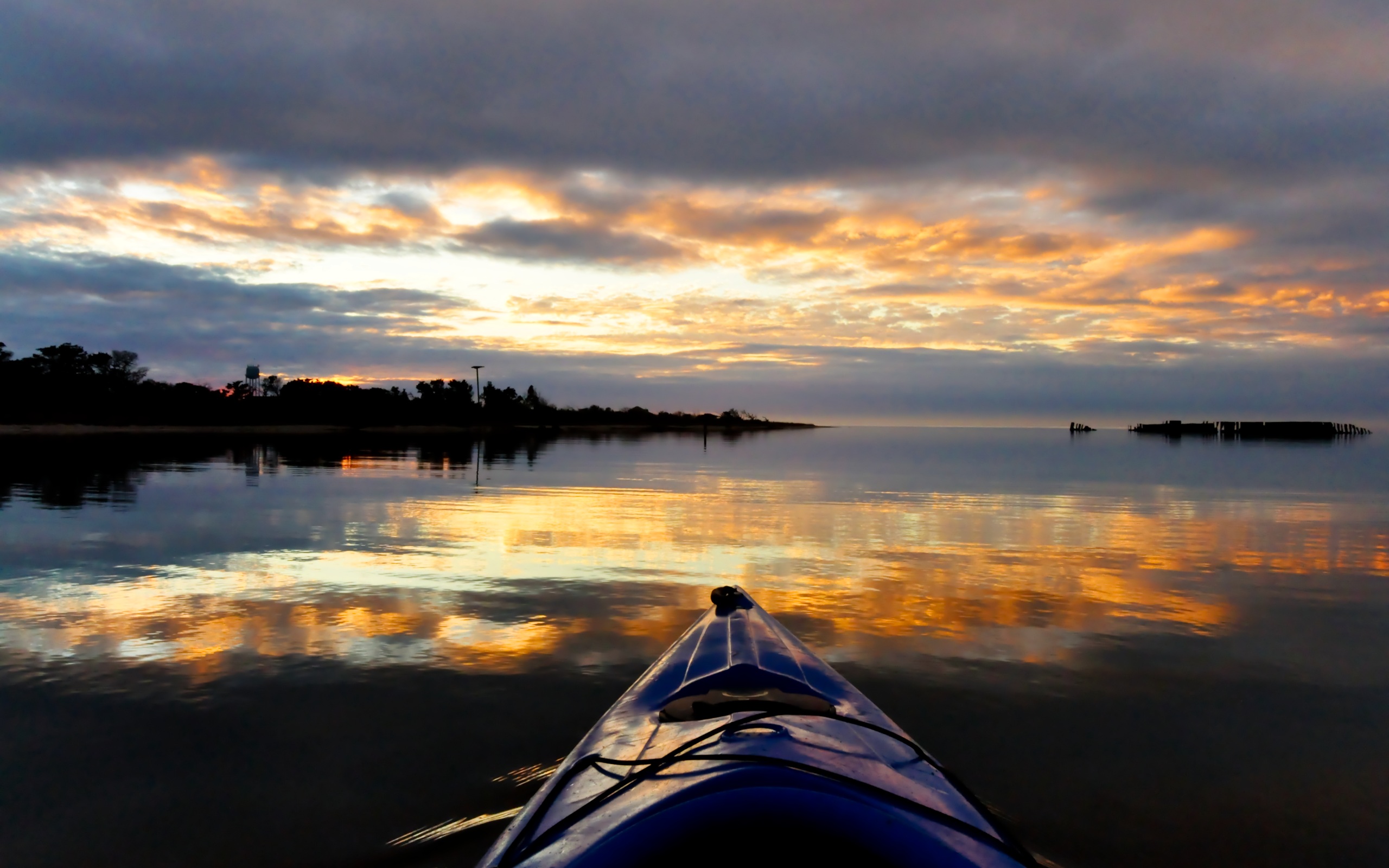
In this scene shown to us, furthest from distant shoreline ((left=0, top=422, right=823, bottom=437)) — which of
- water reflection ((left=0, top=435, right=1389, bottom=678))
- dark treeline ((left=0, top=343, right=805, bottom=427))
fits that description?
water reflection ((left=0, top=435, right=1389, bottom=678))

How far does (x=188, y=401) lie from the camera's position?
97.2 meters

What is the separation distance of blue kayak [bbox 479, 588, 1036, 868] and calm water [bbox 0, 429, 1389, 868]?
1216 millimetres

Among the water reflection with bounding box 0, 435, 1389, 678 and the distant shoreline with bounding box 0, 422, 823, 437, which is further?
the distant shoreline with bounding box 0, 422, 823, 437

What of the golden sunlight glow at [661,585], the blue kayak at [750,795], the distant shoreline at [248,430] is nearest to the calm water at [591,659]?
the golden sunlight glow at [661,585]

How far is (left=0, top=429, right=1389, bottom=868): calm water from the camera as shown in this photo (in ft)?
15.4

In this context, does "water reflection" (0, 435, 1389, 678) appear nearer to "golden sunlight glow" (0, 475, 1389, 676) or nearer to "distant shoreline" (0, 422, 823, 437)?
"golden sunlight glow" (0, 475, 1389, 676)

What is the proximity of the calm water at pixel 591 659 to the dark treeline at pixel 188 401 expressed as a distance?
8429 cm

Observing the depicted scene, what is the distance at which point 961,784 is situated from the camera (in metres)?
3.68

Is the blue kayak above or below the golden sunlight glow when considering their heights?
above

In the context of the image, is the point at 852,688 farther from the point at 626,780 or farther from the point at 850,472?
the point at 850,472

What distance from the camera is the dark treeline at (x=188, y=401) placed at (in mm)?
83062

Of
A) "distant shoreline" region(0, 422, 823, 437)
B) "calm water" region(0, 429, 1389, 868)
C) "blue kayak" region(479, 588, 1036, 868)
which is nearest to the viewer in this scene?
"blue kayak" region(479, 588, 1036, 868)

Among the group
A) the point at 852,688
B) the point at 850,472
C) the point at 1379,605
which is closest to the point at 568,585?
the point at 852,688

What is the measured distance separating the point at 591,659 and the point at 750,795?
486 cm
